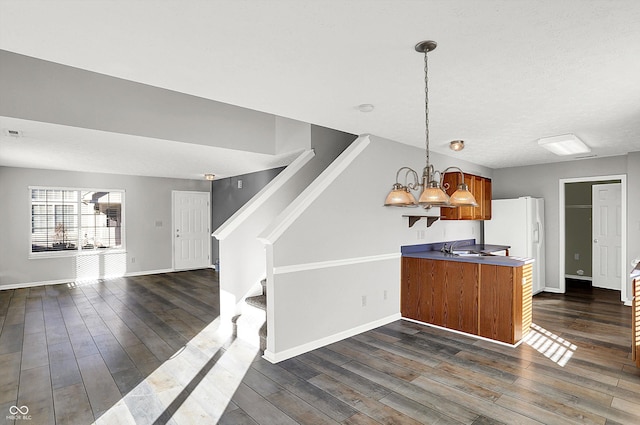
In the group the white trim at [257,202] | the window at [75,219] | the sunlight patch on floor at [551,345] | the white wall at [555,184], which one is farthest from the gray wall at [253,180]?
the white wall at [555,184]

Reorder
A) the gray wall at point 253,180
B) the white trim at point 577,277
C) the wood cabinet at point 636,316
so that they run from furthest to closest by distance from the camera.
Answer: the white trim at point 577,277
the gray wall at point 253,180
the wood cabinet at point 636,316

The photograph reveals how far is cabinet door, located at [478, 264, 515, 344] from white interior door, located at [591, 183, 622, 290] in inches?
169

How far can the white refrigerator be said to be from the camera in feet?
19.9

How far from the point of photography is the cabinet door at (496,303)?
12.3ft

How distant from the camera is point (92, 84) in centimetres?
395

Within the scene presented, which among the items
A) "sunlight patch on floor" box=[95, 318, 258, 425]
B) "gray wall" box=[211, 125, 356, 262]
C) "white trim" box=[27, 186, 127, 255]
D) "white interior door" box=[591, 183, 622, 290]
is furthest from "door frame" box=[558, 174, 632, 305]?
"white trim" box=[27, 186, 127, 255]

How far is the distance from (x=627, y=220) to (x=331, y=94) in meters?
5.64

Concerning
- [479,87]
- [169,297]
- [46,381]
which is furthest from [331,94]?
[169,297]

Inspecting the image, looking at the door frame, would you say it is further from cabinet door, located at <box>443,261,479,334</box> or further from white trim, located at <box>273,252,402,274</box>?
white trim, located at <box>273,252,402,274</box>

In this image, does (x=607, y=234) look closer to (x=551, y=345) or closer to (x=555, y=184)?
(x=555, y=184)

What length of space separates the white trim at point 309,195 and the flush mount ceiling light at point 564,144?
243 cm

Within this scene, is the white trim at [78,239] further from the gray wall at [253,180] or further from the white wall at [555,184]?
the white wall at [555,184]

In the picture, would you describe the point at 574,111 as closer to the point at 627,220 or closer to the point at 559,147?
the point at 559,147

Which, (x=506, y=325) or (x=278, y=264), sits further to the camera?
(x=506, y=325)
